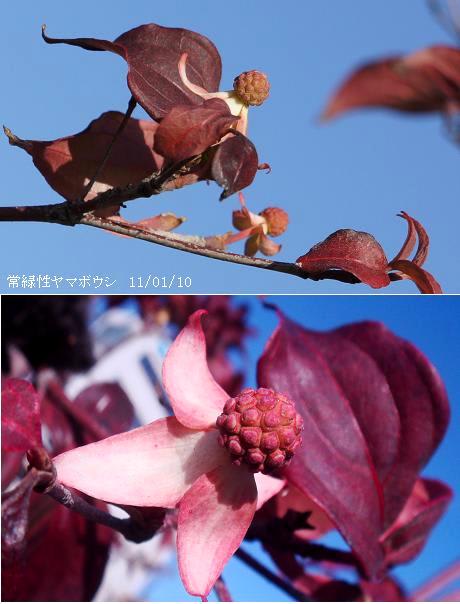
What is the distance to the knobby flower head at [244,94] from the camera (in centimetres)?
50

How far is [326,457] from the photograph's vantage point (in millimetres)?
535

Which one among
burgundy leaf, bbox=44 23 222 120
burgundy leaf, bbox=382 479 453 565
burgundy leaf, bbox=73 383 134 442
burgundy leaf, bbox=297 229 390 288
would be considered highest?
burgundy leaf, bbox=44 23 222 120

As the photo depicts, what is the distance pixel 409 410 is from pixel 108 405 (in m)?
0.30

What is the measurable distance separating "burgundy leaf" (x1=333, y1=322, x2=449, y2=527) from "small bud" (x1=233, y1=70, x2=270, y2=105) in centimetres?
19

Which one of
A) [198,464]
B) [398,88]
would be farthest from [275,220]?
[398,88]

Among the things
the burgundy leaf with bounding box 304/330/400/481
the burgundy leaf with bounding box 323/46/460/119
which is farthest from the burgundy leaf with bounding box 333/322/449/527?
the burgundy leaf with bounding box 323/46/460/119

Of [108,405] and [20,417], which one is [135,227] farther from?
[108,405]

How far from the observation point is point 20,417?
443mm

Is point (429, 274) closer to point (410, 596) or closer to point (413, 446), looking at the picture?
point (413, 446)

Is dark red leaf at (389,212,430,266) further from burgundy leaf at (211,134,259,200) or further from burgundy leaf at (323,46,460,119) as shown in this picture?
burgundy leaf at (323,46,460,119)

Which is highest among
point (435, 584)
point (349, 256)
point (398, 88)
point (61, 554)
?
point (398, 88)

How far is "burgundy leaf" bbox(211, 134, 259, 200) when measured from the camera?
0.44m

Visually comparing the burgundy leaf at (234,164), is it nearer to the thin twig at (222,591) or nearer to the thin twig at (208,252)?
the thin twig at (208,252)

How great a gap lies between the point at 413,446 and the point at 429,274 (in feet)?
0.53
